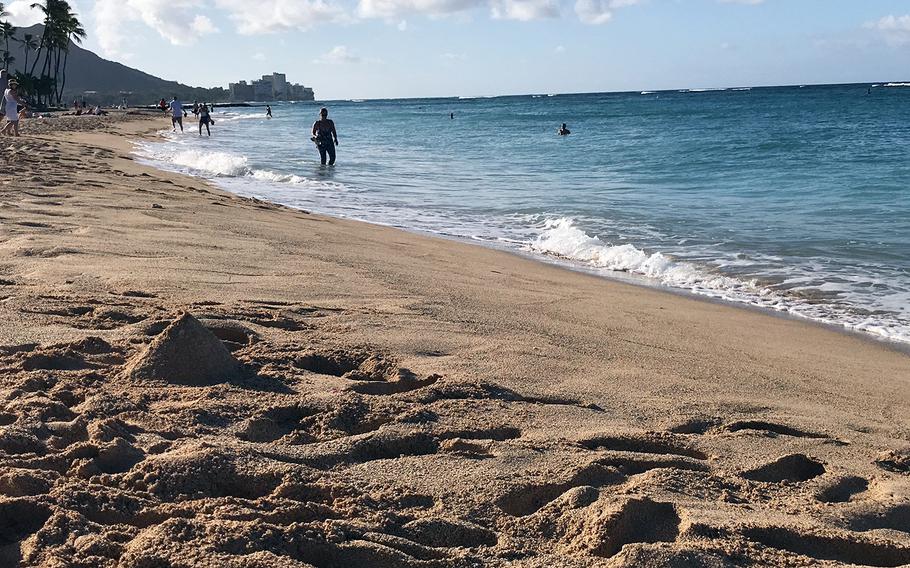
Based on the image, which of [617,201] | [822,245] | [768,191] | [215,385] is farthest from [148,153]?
[215,385]

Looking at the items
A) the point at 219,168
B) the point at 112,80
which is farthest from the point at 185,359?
the point at 112,80

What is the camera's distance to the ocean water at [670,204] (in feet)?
24.4

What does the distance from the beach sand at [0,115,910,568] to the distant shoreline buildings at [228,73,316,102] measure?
533 feet

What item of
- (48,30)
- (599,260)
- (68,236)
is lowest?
(599,260)

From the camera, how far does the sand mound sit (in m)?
3.15

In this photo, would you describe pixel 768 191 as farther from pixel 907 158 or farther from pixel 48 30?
pixel 48 30

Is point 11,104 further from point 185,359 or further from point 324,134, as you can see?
point 185,359

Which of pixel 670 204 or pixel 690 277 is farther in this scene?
pixel 670 204

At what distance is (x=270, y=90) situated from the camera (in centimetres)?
17350

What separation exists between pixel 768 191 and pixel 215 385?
Result: 1380 centimetres

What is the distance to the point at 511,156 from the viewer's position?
24422mm

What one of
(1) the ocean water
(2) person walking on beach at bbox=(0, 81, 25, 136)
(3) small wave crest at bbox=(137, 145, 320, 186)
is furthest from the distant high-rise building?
(2) person walking on beach at bbox=(0, 81, 25, 136)

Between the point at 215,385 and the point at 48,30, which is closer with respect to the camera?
the point at 215,385

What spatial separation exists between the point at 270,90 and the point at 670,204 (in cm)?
17146
